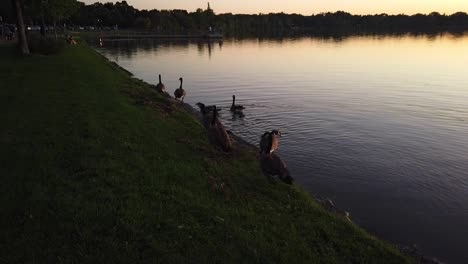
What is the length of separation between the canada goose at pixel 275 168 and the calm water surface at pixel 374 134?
3313 millimetres

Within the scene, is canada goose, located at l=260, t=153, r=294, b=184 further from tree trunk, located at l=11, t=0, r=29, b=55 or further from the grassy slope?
tree trunk, located at l=11, t=0, r=29, b=55

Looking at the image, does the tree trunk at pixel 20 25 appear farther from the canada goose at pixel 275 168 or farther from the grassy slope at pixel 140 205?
the canada goose at pixel 275 168

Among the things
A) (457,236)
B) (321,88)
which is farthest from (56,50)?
(457,236)

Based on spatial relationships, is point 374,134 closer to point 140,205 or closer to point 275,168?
point 275,168

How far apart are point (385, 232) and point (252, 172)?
4.97m

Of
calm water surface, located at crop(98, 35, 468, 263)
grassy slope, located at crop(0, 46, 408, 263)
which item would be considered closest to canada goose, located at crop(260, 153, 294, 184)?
grassy slope, located at crop(0, 46, 408, 263)

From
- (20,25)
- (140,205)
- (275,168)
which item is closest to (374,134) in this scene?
(275,168)

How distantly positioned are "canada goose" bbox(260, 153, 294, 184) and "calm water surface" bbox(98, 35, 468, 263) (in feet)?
10.9

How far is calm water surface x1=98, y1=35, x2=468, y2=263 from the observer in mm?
14195

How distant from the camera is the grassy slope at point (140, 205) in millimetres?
8125

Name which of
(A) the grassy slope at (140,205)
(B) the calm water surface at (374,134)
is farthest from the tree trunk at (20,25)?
(A) the grassy slope at (140,205)

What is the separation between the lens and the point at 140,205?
31.8ft

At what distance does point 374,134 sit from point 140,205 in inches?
748

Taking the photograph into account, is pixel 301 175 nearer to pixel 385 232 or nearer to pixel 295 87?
pixel 385 232
